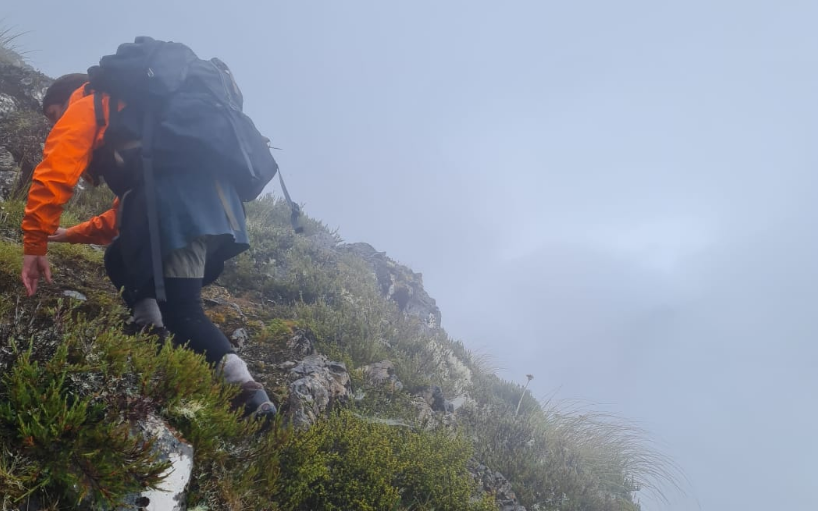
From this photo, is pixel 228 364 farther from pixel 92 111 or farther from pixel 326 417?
pixel 92 111

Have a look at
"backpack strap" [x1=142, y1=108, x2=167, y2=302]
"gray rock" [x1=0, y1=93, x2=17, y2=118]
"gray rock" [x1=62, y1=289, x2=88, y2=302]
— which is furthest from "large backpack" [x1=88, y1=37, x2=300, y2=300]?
"gray rock" [x1=0, y1=93, x2=17, y2=118]

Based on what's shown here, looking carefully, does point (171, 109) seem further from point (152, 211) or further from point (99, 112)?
point (152, 211)

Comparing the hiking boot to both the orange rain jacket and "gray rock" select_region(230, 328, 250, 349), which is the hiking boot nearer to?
the orange rain jacket

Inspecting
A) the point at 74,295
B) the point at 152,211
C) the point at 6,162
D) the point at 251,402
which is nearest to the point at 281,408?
the point at 251,402

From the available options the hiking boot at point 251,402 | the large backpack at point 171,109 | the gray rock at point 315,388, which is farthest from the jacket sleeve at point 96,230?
the gray rock at point 315,388

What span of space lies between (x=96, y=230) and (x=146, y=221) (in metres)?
0.95

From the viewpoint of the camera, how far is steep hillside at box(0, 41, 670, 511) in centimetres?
183

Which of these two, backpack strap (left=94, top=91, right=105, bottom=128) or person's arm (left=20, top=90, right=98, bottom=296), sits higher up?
backpack strap (left=94, top=91, right=105, bottom=128)

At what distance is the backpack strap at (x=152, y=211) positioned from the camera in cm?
259

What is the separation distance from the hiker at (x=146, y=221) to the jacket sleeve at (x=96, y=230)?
391 mm

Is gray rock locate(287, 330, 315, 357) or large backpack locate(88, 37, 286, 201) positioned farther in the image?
gray rock locate(287, 330, 315, 357)

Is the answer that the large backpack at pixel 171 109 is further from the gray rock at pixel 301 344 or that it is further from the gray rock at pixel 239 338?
the gray rock at pixel 301 344

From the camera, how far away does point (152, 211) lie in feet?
8.57

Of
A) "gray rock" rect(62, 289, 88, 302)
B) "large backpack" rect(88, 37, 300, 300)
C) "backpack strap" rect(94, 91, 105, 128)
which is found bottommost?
"gray rock" rect(62, 289, 88, 302)
